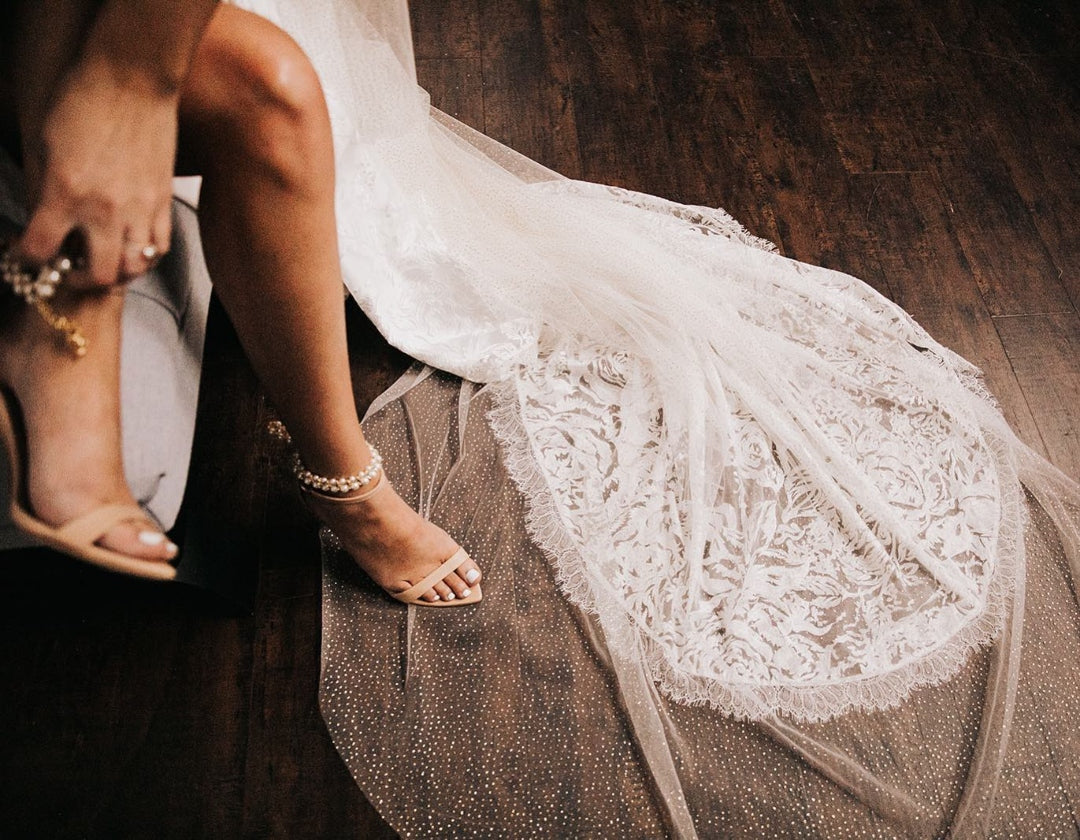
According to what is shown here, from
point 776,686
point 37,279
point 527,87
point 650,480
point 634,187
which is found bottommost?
point 776,686

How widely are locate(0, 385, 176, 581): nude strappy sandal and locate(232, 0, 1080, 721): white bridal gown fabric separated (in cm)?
57

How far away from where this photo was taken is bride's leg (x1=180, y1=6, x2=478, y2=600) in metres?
0.72

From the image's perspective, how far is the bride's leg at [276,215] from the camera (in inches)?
28.2

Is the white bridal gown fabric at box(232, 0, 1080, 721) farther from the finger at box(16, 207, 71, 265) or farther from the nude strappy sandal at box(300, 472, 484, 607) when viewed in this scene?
the finger at box(16, 207, 71, 265)

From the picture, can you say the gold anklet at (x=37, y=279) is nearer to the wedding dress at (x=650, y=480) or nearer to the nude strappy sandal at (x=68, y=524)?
the nude strappy sandal at (x=68, y=524)

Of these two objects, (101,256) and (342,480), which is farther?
(342,480)

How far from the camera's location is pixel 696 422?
45.2 inches

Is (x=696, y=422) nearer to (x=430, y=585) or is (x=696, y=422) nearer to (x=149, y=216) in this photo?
(x=430, y=585)

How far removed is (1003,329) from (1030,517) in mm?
432

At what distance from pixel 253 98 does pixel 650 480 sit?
2.26 ft

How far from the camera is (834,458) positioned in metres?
1.14

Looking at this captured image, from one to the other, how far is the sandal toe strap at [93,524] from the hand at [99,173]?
7.1 inches

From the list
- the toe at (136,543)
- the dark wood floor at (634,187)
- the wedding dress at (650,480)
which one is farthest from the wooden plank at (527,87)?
the toe at (136,543)

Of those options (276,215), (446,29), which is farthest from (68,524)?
(446,29)
